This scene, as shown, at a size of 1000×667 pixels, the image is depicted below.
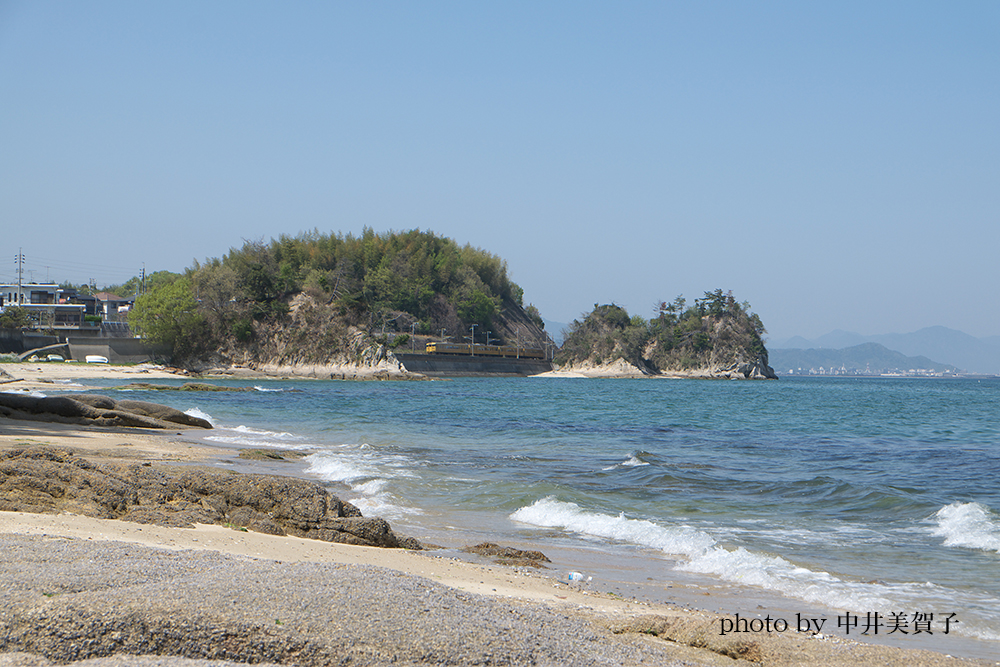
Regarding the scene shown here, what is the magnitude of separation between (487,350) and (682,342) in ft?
136

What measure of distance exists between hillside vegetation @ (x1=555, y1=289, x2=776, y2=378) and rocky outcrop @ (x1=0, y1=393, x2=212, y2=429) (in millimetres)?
107993

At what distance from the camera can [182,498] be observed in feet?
28.9

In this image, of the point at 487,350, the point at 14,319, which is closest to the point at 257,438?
the point at 14,319

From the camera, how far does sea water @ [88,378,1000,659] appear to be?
24.6 ft

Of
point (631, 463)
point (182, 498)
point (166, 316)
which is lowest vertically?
point (631, 463)

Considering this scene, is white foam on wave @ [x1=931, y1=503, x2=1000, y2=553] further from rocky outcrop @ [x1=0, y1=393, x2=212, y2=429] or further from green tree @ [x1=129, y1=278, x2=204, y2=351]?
green tree @ [x1=129, y1=278, x2=204, y2=351]

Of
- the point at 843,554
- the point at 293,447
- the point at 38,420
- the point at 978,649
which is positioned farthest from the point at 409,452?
the point at 978,649

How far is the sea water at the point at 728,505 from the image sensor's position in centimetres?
750

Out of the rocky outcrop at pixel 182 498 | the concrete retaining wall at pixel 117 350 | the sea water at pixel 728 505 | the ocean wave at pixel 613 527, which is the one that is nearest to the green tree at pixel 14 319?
the concrete retaining wall at pixel 117 350

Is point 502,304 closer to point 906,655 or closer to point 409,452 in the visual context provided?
point 409,452

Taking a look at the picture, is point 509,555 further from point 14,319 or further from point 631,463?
point 14,319

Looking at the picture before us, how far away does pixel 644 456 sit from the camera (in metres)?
18.5

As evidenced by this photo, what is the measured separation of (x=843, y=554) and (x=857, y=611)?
97.8 inches

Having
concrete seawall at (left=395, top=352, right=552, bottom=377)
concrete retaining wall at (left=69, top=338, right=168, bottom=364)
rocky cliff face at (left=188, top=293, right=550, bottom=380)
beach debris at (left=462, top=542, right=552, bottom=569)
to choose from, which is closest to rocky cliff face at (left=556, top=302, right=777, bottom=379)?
concrete seawall at (left=395, top=352, right=552, bottom=377)
